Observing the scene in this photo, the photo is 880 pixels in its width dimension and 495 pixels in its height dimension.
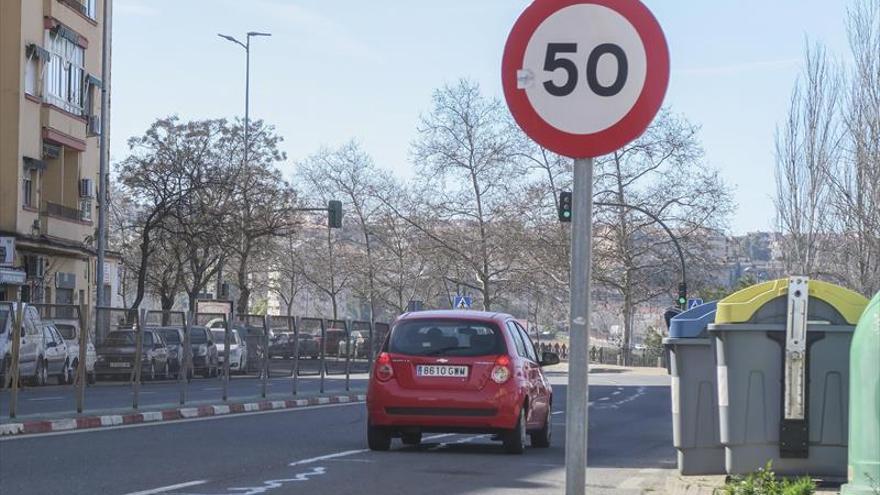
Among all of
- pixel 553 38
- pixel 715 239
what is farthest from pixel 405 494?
pixel 715 239

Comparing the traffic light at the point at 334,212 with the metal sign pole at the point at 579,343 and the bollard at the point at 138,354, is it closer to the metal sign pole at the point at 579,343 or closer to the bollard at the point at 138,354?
the bollard at the point at 138,354

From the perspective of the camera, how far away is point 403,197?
86062 mm

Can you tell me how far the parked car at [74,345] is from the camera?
24.9 m

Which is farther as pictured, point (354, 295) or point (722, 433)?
point (354, 295)

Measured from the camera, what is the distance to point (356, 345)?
3516cm

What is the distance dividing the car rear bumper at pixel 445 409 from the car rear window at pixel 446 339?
464 mm

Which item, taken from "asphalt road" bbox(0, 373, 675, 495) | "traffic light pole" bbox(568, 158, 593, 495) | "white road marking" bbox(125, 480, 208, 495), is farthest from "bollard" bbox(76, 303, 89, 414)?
"traffic light pole" bbox(568, 158, 593, 495)

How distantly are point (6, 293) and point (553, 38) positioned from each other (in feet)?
135

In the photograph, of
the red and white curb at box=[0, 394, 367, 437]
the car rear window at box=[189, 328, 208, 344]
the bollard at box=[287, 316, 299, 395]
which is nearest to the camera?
the red and white curb at box=[0, 394, 367, 437]

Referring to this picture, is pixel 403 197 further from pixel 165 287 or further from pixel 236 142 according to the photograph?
pixel 165 287

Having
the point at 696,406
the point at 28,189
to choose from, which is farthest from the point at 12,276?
the point at 696,406

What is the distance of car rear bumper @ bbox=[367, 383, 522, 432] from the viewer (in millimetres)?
15898

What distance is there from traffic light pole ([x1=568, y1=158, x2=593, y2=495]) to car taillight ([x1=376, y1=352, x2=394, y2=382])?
11.2m

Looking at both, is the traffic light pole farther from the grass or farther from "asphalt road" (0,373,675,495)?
"asphalt road" (0,373,675,495)
